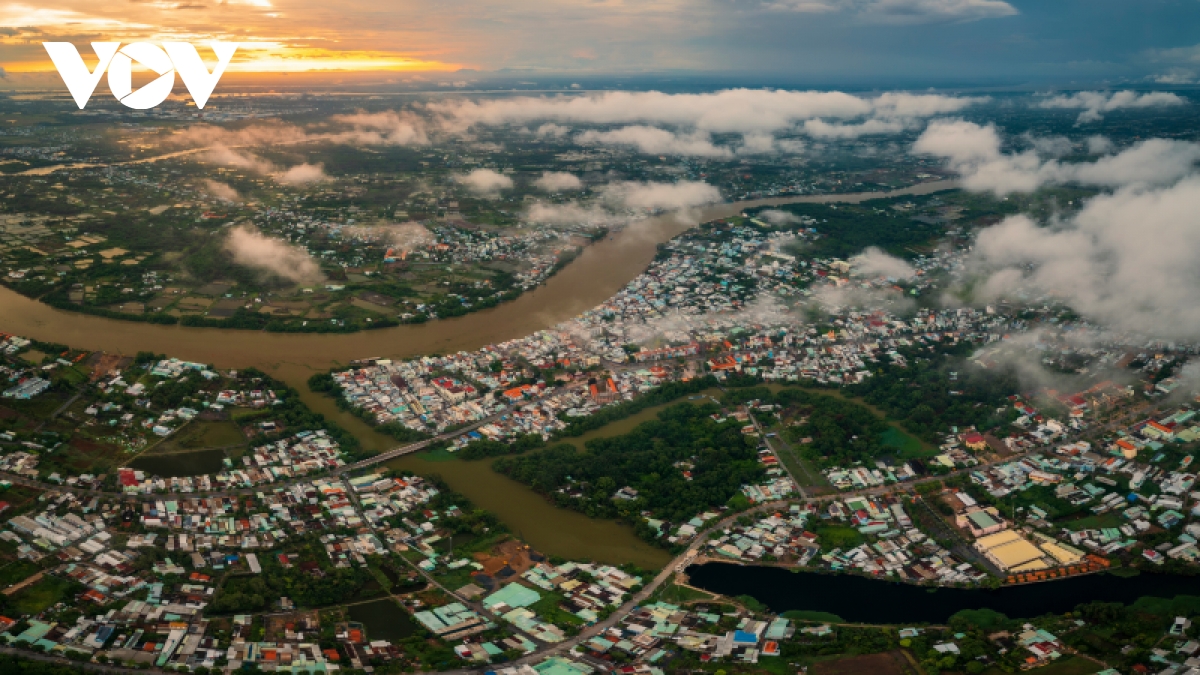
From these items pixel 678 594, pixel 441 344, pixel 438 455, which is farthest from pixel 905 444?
pixel 441 344

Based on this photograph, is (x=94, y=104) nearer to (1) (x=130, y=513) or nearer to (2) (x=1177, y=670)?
(1) (x=130, y=513)

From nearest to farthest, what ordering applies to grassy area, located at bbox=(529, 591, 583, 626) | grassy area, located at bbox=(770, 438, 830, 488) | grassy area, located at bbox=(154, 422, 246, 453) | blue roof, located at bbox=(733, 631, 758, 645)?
blue roof, located at bbox=(733, 631, 758, 645) < grassy area, located at bbox=(529, 591, 583, 626) < grassy area, located at bbox=(770, 438, 830, 488) < grassy area, located at bbox=(154, 422, 246, 453)

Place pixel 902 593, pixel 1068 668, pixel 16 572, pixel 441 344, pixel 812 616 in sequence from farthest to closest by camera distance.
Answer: pixel 441 344
pixel 902 593
pixel 812 616
pixel 16 572
pixel 1068 668

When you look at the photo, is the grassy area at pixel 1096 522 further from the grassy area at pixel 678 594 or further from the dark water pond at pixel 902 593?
the grassy area at pixel 678 594

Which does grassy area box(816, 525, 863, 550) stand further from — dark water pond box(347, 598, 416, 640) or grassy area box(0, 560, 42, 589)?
grassy area box(0, 560, 42, 589)

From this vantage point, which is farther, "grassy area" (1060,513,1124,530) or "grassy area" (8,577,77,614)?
"grassy area" (1060,513,1124,530)

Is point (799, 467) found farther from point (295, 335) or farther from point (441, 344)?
point (295, 335)

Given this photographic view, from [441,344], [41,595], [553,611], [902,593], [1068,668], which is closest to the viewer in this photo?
[1068,668]

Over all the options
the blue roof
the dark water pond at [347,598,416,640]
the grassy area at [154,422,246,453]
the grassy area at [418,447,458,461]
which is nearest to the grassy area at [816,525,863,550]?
the blue roof
